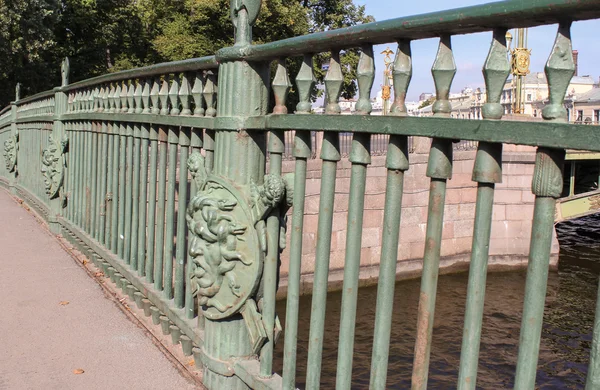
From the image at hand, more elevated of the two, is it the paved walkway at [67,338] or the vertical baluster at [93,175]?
the vertical baluster at [93,175]

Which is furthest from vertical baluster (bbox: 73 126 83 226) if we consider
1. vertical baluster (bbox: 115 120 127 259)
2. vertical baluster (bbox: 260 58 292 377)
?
vertical baluster (bbox: 260 58 292 377)

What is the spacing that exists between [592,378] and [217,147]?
189 centimetres

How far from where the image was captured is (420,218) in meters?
17.4

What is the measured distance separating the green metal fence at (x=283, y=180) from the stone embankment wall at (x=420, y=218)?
9570 mm

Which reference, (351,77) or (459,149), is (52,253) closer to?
(459,149)

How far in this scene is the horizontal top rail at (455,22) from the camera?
1496mm

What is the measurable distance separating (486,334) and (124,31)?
3226cm

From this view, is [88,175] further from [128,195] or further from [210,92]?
[210,92]

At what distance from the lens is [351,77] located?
32.1m

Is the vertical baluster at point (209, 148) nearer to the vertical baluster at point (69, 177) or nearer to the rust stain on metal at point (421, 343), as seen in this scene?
the rust stain on metal at point (421, 343)

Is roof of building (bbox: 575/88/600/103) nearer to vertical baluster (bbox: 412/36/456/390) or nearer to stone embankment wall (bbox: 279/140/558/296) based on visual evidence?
stone embankment wall (bbox: 279/140/558/296)

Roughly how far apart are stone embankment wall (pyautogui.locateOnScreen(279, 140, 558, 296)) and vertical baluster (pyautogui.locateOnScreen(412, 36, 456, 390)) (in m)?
11.8

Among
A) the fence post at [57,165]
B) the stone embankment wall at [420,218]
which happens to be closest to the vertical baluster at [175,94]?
the fence post at [57,165]

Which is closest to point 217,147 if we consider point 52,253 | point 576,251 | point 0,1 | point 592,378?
point 592,378
